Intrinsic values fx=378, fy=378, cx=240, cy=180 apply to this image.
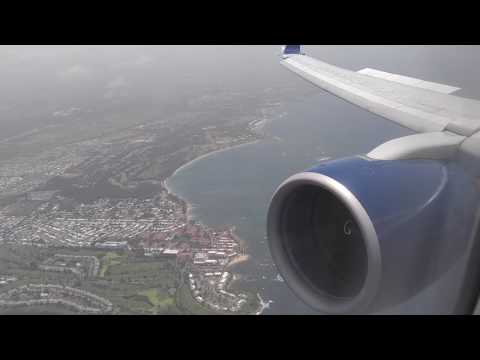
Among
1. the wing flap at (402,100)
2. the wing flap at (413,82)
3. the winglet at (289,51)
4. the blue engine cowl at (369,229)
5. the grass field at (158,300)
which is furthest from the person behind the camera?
the grass field at (158,300)

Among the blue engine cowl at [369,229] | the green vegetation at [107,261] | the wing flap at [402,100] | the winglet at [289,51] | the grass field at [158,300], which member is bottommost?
the green vegetation at [107,261]

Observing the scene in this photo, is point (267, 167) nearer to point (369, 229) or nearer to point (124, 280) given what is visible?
point (124, 280)

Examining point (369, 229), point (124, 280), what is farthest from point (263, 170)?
point (369, 229)

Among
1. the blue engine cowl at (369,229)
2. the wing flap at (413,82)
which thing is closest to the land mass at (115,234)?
the wing flap at (413,82)

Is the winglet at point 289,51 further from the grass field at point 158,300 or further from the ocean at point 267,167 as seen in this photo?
the grass field at point 158,300

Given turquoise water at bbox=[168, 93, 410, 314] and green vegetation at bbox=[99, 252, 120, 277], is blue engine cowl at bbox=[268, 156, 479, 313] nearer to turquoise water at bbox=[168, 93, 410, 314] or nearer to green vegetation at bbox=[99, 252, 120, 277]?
turquoise water at bbox=[168, 93, 410, 314]

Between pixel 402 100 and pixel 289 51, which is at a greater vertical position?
pixel 289 51

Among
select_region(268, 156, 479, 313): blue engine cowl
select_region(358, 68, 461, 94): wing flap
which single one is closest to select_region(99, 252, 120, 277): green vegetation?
select_region(358, 68, 461, 94): wing flap
